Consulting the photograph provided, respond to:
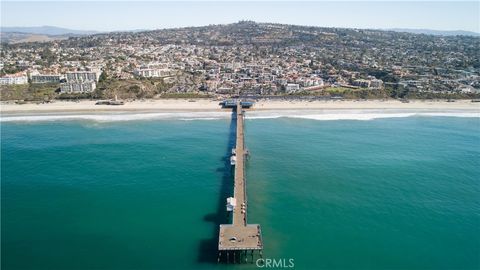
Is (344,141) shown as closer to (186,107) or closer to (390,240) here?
(390,240)

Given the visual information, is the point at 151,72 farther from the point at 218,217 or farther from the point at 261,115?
the point at 218,217

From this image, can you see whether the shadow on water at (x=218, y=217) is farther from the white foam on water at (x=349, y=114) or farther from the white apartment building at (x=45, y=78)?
the white apartment building at (x=45, y=78)

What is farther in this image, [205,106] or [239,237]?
Answer: [205,106]

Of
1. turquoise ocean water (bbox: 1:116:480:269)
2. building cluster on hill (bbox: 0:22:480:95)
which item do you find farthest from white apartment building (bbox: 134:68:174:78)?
turquoise ocean water (bbox: 1:116:480:269)

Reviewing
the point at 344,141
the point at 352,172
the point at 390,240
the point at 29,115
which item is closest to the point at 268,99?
the point at 344,141

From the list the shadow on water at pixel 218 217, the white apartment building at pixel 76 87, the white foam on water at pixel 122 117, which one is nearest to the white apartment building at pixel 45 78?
the white apartment building at pixel 76 87

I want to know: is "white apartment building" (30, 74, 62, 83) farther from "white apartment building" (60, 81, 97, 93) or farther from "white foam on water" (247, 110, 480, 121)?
"white foam on water" (247, 110, 480, 121)

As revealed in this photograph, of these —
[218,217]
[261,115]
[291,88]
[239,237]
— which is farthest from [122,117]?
[239,237]
